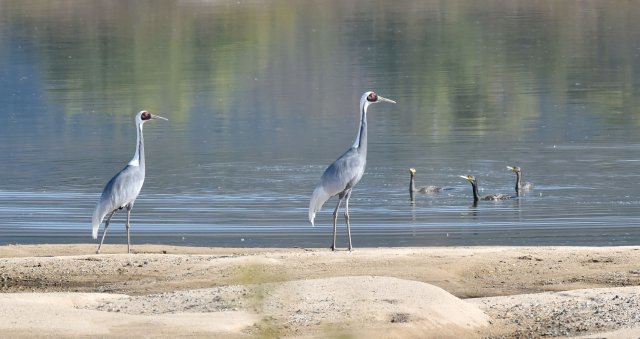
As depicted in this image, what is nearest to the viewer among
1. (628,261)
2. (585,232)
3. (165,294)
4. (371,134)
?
(165,294)

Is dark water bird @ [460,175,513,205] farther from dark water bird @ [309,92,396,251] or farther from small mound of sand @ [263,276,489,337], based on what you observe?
small mound of sand @ [263,276,489,337]

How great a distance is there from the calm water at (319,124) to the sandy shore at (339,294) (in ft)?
10.2

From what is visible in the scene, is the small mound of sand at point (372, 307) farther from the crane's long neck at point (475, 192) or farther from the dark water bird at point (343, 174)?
the crane's long neck at point (475, 192)

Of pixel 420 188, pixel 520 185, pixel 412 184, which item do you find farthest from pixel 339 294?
pixel 520 185

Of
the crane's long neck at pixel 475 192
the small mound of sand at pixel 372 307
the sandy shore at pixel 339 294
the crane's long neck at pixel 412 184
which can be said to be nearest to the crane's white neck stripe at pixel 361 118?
the sandy shore at pixel 339 294

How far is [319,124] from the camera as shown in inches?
1398

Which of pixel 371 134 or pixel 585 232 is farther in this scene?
pixel 371 134

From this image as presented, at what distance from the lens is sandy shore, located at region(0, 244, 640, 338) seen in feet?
41.9

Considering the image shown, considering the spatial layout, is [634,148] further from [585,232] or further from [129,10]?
[129,10]

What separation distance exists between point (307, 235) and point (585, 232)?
338 cm

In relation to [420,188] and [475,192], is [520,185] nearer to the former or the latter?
[475,192]

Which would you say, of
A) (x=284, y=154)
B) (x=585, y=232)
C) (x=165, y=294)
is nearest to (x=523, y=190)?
(x=585, y=232)

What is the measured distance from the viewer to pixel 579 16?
7212cm

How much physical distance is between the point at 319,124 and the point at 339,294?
22.1 metres
